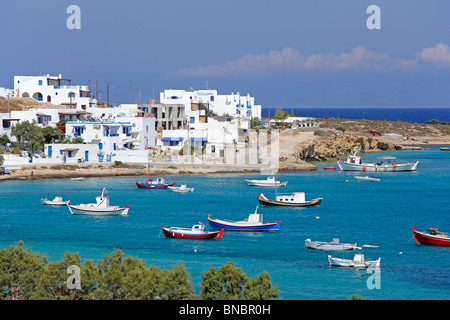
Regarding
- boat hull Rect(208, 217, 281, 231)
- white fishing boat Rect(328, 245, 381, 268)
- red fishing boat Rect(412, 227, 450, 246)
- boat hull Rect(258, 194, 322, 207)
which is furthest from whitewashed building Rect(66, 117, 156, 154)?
white fishing boat Rect(328, 245, 381, 268)

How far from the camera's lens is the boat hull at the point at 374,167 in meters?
86.2

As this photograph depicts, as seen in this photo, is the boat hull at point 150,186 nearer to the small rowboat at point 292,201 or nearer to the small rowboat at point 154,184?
the small rowboat at point 154,184

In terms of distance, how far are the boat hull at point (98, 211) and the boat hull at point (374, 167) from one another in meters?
42.0

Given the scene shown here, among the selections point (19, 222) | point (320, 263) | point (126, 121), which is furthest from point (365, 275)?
point (126, 121)

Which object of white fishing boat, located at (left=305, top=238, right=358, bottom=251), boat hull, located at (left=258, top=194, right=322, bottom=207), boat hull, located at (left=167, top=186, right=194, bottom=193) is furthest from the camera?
boat hull, located at (left=167, top=186, right=194, bottom=193)

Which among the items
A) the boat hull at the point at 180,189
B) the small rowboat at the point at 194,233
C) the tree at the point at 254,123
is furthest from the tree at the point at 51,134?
the small rowboat at the point at 194,233

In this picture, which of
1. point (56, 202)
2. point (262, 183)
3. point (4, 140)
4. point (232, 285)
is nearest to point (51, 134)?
point (4, 140)

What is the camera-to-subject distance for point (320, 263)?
35.8 metres

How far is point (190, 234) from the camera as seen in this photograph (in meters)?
41.7

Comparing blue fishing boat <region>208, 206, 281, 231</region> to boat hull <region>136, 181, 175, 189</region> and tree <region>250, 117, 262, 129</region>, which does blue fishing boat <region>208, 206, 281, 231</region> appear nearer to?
A: boat hull <region>136, 181, 175, 189</region>

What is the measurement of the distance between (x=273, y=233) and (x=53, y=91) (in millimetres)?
63634

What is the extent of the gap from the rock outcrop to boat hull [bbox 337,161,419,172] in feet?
21.3

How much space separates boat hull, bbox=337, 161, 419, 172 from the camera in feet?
283

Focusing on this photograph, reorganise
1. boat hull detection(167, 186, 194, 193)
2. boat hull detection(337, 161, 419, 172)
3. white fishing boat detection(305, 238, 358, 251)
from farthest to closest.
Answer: boat hull detection(337, 161, 419, 172) < boat hull detection(167, 186, 194, 193) < white fishing boat detection(305, 238, 358, 251)
